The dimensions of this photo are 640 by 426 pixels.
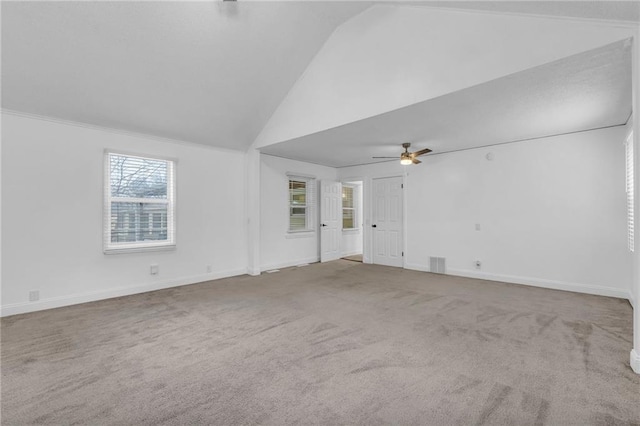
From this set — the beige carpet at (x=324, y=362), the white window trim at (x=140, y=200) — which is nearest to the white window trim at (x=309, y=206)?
the white window trim at (x=140, y=200)

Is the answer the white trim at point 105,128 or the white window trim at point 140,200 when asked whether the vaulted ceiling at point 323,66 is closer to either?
the white trim at point 105,128

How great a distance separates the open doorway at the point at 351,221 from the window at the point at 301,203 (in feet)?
4.42

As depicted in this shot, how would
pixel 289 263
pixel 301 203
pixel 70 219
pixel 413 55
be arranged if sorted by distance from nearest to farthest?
pixel 413 55
pixel 70 219
pixel 289 263
pixel 301 203

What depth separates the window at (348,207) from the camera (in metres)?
8.59

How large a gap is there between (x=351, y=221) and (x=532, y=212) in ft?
15.3

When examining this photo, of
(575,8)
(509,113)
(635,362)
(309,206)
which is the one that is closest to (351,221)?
(309,206)

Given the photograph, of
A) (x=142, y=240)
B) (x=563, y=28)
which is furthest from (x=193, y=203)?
(x=563, y=28)

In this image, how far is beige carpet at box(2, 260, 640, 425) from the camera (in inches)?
73.6

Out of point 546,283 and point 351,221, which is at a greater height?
point 351,221

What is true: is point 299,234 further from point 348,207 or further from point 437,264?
point 437,264

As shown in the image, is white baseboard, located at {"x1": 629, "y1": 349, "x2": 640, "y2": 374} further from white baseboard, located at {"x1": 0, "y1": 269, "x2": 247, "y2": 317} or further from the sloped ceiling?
white baseboard, located at {"x1": 0, "y1": 269, "x2": 247, "y2": 317}

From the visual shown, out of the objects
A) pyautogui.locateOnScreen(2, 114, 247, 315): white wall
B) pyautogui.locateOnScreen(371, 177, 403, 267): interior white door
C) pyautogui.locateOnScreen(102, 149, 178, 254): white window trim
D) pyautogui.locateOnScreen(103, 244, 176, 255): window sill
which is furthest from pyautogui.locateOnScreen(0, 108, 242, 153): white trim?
pyautogui.locateOnScreen(371, 177, 403, 267): interior white door

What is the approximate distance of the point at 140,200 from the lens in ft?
15.4

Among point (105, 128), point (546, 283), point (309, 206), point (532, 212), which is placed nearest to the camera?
point (105, 128)
